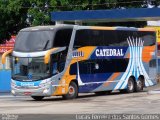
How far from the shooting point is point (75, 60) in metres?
27.4

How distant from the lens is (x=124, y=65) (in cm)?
3091

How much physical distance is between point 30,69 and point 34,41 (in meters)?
1.39

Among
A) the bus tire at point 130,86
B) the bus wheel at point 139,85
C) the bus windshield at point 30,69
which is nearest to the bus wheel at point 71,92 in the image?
the bus windshield at point 30,69

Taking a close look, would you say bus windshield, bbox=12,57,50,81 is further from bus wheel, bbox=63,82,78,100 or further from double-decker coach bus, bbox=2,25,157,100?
bus wheel, bbox=63,82,78,100

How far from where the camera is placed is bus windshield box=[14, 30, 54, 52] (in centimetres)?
2610

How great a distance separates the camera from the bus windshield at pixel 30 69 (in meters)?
26.0

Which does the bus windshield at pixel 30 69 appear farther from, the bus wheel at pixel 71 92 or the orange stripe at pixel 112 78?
the orange stripe at pixel 112 78

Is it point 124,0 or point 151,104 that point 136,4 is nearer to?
point 124,0

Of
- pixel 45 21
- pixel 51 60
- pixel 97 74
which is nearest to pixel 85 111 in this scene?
pixel 51 60

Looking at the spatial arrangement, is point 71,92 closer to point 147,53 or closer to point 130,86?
point 130,86

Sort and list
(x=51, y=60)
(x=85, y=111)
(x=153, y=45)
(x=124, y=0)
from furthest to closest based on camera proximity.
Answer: (x=124, y=0), (x=153, y=45), (x=51, y=60), (x=85, y=111)

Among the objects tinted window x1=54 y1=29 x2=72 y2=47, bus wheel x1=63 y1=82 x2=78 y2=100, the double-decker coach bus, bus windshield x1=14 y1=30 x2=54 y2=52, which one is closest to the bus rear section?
the double-decker coach bus

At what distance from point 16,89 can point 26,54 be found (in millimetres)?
1800

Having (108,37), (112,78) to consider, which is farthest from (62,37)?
(112,78)
